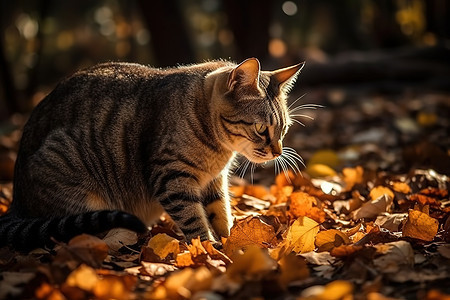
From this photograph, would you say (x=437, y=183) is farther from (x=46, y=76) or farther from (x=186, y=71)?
(x=46, y=76)

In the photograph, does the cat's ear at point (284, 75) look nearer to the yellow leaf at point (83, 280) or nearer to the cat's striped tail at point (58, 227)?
the cat's striped tail at point (58, 227)

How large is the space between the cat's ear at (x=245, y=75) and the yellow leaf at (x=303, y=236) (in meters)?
0.96

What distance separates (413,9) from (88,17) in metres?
16.2

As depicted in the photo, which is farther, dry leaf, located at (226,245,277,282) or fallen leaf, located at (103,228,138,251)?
fallen leaf, located at (103,228,138,251)

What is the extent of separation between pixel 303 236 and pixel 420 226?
0.62m

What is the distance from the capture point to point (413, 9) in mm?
19875

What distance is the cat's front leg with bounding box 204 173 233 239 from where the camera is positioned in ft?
12.1

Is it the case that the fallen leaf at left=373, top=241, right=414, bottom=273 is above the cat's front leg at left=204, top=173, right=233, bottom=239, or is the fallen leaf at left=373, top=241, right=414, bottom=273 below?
above

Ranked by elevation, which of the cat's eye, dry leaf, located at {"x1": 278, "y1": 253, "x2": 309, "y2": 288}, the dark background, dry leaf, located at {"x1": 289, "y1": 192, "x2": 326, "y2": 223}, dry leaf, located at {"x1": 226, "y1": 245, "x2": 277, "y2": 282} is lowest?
the dark background

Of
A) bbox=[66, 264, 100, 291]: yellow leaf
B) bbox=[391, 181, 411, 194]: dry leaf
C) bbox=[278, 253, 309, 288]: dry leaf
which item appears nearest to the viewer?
bbox=[66, 264, 100, 291]: yellow leaf

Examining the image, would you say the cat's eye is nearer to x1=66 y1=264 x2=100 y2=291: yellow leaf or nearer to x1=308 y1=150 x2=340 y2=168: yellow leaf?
x1=66 y1=264 x2=100 y2=291: yellow leaf

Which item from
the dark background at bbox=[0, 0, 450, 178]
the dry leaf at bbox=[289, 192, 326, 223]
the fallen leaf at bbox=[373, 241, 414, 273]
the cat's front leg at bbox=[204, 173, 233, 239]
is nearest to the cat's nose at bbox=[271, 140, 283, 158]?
the dry leaf at bbox=[289, 192, 326, 223]

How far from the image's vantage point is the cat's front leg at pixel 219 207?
3695 mm

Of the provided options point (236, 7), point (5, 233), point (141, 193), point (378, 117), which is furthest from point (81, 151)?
point (236, 7)
